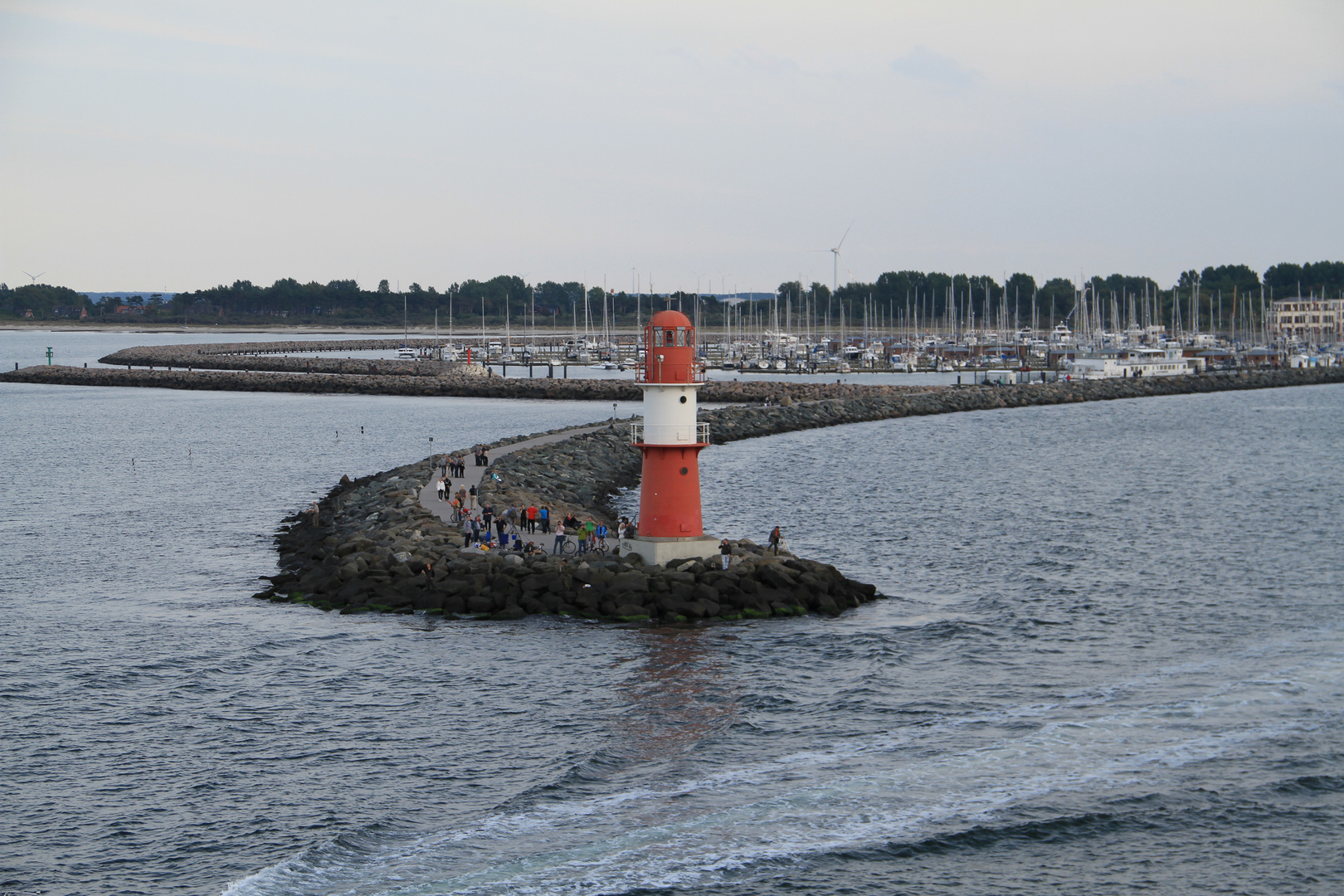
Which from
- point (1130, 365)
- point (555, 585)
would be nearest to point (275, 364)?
point (1130, 365)

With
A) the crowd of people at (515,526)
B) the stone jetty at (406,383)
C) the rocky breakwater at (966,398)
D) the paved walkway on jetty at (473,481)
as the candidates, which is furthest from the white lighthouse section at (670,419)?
the stone jetty at (406,383)

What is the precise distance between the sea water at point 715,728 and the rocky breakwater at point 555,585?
30.3 inches

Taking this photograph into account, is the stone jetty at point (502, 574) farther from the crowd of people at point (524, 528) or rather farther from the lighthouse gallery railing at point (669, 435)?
the lighthouse gallery railing at point (669, 435)

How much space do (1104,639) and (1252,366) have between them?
416ft

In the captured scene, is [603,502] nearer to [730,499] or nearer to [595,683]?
[730,499]

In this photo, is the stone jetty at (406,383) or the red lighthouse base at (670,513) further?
the stone jetty at (406,383)

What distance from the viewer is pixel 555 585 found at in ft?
104

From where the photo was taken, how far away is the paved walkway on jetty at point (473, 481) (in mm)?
37244

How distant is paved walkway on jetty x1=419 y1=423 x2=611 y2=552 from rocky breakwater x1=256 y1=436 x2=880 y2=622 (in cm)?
256

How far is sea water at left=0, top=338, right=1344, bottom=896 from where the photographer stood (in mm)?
18062

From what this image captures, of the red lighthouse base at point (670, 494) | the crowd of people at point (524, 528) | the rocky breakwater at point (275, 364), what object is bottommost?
the crowd of people at point (524, 528)

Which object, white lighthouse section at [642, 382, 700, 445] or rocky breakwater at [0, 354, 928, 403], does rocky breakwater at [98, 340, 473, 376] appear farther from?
white lighthouse section at [642, 382, 700, 445]

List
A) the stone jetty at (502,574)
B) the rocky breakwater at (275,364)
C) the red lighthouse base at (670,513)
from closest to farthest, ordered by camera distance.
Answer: the stone jetty at (502,574)
the red lighthouse base at (670,513)
the rocky breakwater at (275,364)

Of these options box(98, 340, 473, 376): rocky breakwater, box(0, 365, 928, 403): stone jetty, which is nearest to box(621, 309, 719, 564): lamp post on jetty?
box(0, 365, 928, 403): stone jetty
